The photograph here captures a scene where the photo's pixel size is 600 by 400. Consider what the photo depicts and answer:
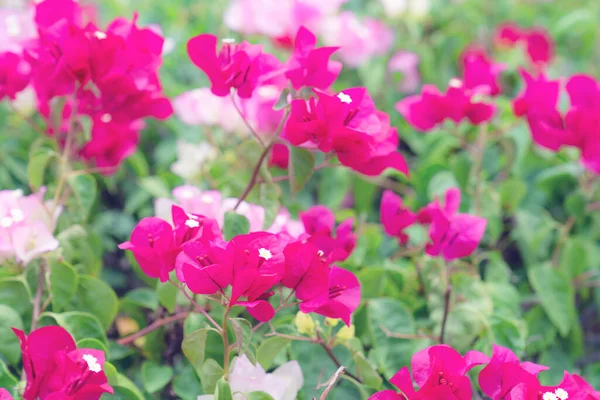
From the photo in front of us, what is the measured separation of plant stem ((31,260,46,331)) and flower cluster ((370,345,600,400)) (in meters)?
0.38

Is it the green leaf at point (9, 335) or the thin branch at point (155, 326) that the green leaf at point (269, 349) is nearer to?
the thin branch at point (155, 326)

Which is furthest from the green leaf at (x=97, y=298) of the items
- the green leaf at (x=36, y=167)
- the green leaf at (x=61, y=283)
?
the green leaf at (x=36, y=167)

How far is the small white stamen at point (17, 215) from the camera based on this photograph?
763 millimetres

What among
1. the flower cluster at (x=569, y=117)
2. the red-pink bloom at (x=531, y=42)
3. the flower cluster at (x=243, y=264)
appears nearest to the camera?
the flower cluster at (x=243, y=264)

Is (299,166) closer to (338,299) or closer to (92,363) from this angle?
(338,299)

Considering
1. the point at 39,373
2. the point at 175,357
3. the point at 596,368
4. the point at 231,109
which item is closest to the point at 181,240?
the point at 39,373

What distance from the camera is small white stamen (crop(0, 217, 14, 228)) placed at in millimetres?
749

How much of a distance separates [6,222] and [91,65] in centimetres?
19

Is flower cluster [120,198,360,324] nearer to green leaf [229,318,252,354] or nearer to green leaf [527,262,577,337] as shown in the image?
green leaf [229,318,252,354]

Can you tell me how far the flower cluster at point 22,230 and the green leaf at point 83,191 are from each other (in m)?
Result: 0.06

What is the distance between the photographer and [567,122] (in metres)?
0.92

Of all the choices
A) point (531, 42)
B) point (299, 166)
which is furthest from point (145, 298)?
point (531, 42)

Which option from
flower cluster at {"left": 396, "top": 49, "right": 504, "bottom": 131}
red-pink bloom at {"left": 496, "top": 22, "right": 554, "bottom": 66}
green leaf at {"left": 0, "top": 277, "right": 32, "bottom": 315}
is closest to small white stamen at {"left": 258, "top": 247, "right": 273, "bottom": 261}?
green leaf at {"left": 0, "top": 277, "right": 32, "bottom": 315}

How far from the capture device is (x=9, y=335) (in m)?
0.75
